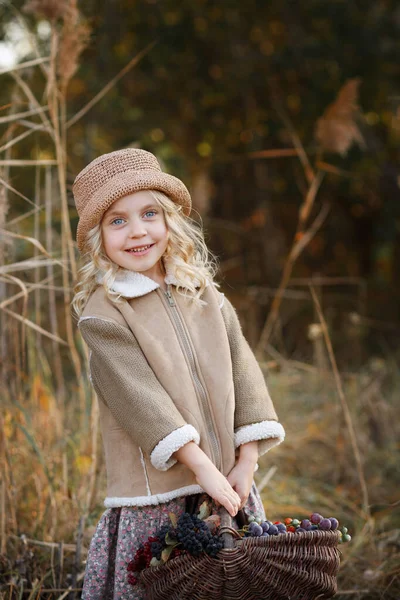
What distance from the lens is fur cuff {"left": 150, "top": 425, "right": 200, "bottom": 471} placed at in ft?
7.07

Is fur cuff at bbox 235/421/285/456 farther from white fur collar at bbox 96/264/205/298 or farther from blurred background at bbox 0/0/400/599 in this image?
blurred background at bbox 0/0/400/599

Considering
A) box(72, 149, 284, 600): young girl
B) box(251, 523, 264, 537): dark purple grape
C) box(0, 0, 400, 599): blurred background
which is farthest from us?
box(0, 0, 400, 599): blurred background

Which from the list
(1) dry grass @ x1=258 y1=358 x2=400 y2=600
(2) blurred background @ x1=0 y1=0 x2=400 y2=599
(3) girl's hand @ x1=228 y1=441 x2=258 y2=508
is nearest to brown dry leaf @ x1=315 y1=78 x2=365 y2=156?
(2) blurred background @ x1=0 y1=0 x2=400 y2=599

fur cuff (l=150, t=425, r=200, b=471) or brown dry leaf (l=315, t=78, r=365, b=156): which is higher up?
brown dry leaf (l=315, t=78, r=365, b=156)

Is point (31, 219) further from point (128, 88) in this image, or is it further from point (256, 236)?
point (256, 236)

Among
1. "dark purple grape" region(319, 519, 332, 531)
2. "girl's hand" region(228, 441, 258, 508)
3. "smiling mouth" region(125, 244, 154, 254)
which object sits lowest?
"dark purple grape" region(319, 519, 332, 531)

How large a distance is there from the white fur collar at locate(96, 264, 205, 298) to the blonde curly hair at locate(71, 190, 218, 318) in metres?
0.02

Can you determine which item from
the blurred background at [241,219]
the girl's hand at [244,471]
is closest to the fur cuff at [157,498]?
the girl's hand at [244,471]

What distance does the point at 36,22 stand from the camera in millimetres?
5719

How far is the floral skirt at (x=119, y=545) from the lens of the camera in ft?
7.55

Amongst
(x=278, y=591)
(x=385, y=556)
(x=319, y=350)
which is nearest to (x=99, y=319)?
(x=278, y=591)

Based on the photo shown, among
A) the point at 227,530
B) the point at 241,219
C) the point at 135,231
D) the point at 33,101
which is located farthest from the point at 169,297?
the point at 241,219

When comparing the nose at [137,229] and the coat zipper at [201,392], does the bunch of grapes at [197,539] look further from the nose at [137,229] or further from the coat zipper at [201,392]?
the nose at [137,229]

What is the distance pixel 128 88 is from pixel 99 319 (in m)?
5.35
